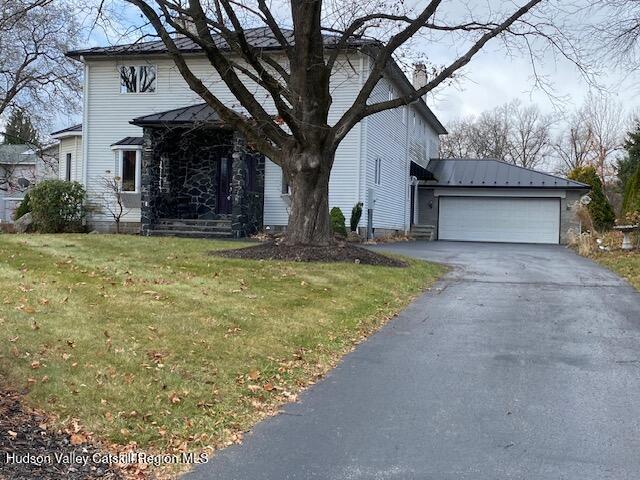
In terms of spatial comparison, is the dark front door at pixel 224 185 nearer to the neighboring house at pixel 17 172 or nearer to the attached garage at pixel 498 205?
the attached garage at pixel 498 205

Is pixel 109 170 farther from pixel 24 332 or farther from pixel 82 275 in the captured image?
pixel 24 332

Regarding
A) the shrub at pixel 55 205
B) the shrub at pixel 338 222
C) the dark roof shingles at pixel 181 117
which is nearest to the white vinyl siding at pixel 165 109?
the dark roof shingles at pixel 181 117

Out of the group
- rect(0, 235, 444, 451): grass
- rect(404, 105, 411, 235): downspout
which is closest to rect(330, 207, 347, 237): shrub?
rect(0, 235, 444, 451): grass

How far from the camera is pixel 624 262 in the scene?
635 inches

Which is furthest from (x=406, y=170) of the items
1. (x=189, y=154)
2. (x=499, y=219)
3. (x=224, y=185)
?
(x=189, y=154)

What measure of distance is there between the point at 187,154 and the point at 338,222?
653 cm

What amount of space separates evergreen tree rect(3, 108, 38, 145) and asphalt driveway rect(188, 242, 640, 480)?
32316 millimetres

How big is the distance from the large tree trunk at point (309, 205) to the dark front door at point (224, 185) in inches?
366

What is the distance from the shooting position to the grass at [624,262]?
13573 mm

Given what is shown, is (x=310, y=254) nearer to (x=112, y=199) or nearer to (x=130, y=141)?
(x=130, y=141)

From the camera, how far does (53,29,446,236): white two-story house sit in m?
21.7

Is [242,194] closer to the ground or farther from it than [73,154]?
closer to the ground

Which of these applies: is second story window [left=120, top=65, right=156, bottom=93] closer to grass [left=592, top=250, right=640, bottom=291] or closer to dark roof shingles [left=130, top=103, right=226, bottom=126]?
dark roof shingles [left=130, top=103, right=226, bottom=126]

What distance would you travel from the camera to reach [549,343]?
760cm
